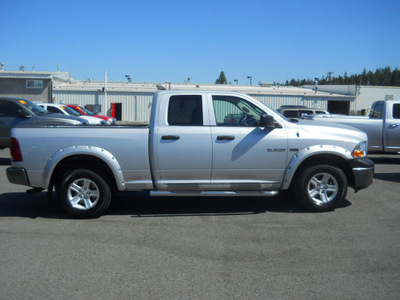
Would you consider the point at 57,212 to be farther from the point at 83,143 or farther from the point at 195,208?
the point at 195,208

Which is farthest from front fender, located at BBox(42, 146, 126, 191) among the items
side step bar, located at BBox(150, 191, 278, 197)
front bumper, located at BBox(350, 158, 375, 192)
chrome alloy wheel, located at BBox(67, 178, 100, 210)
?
front bumper, located at BBox(350, 158, 375, 192)

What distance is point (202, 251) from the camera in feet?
17.2

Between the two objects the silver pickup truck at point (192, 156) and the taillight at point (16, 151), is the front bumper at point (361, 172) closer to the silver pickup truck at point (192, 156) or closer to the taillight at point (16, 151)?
the silver pickup truck at point (192, 156)

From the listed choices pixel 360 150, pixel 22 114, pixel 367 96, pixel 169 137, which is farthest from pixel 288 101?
pixel 169 137

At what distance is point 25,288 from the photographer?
418 centimetres

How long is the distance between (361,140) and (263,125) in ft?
5.87

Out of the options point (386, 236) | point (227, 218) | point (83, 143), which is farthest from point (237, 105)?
point (386, 236)

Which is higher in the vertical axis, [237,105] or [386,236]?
[237,105]

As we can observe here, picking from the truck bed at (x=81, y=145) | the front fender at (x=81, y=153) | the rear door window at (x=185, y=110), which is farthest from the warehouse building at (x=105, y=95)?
the front fender at (x=81, y=153)

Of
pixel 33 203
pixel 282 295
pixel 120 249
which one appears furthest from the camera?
pixel 33 203

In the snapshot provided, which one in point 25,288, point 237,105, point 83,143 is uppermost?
point 237,105

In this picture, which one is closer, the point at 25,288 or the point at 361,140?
the point at 25,288

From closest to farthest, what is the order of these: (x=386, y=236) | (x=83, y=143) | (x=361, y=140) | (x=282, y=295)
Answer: (x=282, y=295) → (x=386, y=236) → (x=83, y=143) → (x=361, y=140)

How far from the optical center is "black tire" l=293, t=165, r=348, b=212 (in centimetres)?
688
